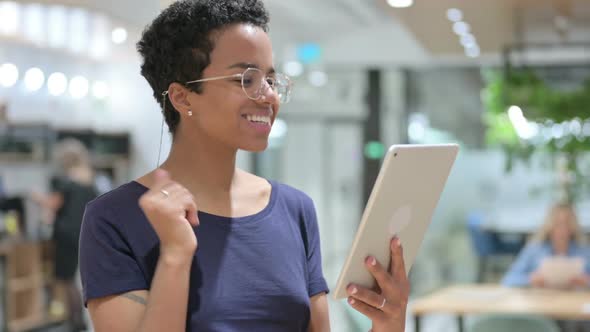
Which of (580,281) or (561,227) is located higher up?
(561,227)

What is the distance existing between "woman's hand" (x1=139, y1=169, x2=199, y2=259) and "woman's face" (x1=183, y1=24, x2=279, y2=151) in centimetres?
17

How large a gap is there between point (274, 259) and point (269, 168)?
7697mm

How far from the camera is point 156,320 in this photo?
1.30m

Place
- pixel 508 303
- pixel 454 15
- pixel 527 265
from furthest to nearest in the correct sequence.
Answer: pixel 527 265
pixel 454 15
pixel 508 303

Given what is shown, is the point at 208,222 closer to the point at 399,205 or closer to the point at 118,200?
the point at 118,200

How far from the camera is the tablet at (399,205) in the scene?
4.90ft

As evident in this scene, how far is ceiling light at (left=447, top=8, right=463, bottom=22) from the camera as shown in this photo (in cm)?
586

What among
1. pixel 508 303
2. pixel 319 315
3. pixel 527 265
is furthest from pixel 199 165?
pixel 527 265

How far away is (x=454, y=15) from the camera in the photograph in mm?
6031

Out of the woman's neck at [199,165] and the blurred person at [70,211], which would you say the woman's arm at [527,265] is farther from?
the woman's neck at [199,165]

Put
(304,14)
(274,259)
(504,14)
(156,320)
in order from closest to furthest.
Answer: (156,320)
(274,259)
(504,14)
(304,14)

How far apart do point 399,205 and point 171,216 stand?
48 centimetres

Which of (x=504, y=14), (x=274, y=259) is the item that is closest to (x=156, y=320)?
(x=274, y=259)

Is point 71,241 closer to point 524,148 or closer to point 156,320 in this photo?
point 524,148
